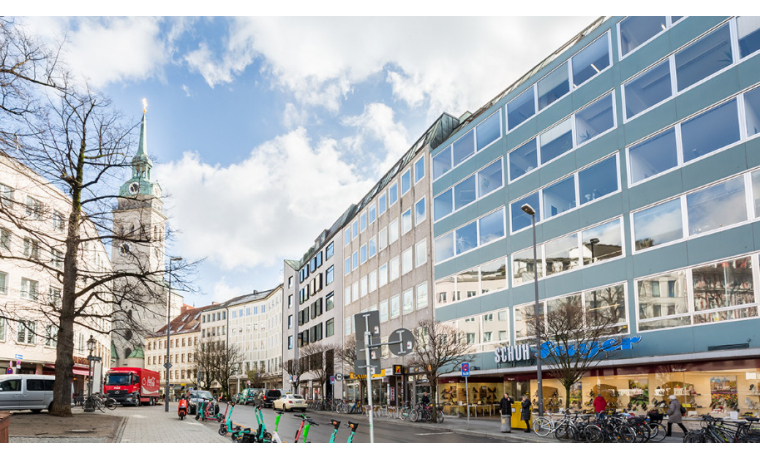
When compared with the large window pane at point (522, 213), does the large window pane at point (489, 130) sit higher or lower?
higher

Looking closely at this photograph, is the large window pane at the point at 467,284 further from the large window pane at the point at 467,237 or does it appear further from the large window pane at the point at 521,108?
the large window pane at the point at 521,108

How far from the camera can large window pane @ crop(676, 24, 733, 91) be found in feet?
75.7

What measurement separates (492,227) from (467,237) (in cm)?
289

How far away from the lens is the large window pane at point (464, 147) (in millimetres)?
39594

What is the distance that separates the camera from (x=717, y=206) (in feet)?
74.9

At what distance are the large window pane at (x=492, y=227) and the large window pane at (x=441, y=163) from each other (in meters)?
6.13

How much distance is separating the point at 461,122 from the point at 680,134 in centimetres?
2172

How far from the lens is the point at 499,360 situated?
112 feet

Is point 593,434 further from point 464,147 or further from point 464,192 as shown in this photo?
point 464,147

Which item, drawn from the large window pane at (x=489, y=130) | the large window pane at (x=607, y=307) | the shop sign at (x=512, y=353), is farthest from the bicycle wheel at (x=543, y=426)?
the large window pane at (x=489, y=130)

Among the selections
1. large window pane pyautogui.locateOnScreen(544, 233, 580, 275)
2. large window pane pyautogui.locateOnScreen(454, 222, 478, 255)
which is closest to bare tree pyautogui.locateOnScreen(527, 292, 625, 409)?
large window pane pyautogui.locateOnScreen(544, 233, 580, 275)

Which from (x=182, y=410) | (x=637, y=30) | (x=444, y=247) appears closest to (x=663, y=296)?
(x=637, y=30)

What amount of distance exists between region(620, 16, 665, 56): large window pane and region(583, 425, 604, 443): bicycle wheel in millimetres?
14961

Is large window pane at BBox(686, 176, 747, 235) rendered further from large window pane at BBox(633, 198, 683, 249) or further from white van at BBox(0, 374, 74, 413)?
white van at BBox(0, 374, 74, 413)
